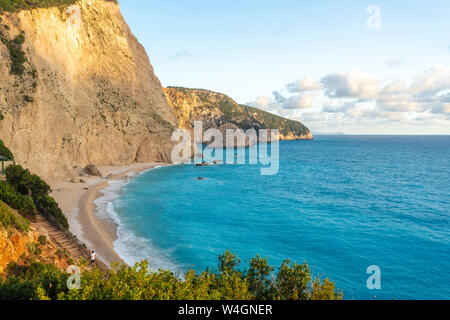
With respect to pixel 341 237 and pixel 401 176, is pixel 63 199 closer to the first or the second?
pixel 341 237

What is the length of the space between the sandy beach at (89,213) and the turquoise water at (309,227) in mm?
1673

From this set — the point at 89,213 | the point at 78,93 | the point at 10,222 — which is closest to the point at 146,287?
the point at 10,222

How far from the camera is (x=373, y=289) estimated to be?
78.3 feet

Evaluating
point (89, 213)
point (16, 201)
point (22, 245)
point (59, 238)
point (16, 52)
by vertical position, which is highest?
point (16, 52)

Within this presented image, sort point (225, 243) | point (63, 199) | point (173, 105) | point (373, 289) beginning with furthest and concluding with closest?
point (173, 105) → point (63, 199) → point (225, 243) → point (373, 289)

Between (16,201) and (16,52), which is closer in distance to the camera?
(16,201)

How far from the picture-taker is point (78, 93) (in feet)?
225

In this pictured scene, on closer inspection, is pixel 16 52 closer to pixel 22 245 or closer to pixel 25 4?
pixel 25 4

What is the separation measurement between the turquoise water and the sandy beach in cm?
167

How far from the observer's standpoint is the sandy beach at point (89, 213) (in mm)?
28781

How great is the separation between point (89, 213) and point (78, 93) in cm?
4285

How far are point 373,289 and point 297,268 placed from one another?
14315mm
